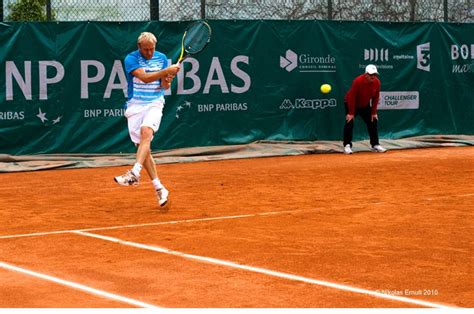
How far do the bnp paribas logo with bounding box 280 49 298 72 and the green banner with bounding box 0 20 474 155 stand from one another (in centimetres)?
2

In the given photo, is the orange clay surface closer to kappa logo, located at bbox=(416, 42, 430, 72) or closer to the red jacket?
the red jacket

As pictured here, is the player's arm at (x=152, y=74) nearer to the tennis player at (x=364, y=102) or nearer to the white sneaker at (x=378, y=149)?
the tennis player at (x=364, y=102)

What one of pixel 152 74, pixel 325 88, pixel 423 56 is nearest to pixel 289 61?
pixel 325 88

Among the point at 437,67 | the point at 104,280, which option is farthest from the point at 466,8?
the point at 104,280

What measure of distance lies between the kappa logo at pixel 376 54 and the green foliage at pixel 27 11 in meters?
5.93

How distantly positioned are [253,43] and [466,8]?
537 centimetres

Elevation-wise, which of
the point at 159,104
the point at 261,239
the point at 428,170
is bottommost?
the point at 428,170

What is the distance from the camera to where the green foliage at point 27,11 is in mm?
16703

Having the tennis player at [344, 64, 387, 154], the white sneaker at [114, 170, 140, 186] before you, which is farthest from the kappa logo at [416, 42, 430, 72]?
the white sneaker at [114, 170, 140, 186]

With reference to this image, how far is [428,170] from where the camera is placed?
14.0 meters

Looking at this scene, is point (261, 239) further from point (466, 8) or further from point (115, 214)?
point (466, 8)

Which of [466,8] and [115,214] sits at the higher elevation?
[466,8]

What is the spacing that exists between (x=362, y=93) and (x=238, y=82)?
84.9 inches

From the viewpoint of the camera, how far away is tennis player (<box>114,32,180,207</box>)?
9680 millimetres
